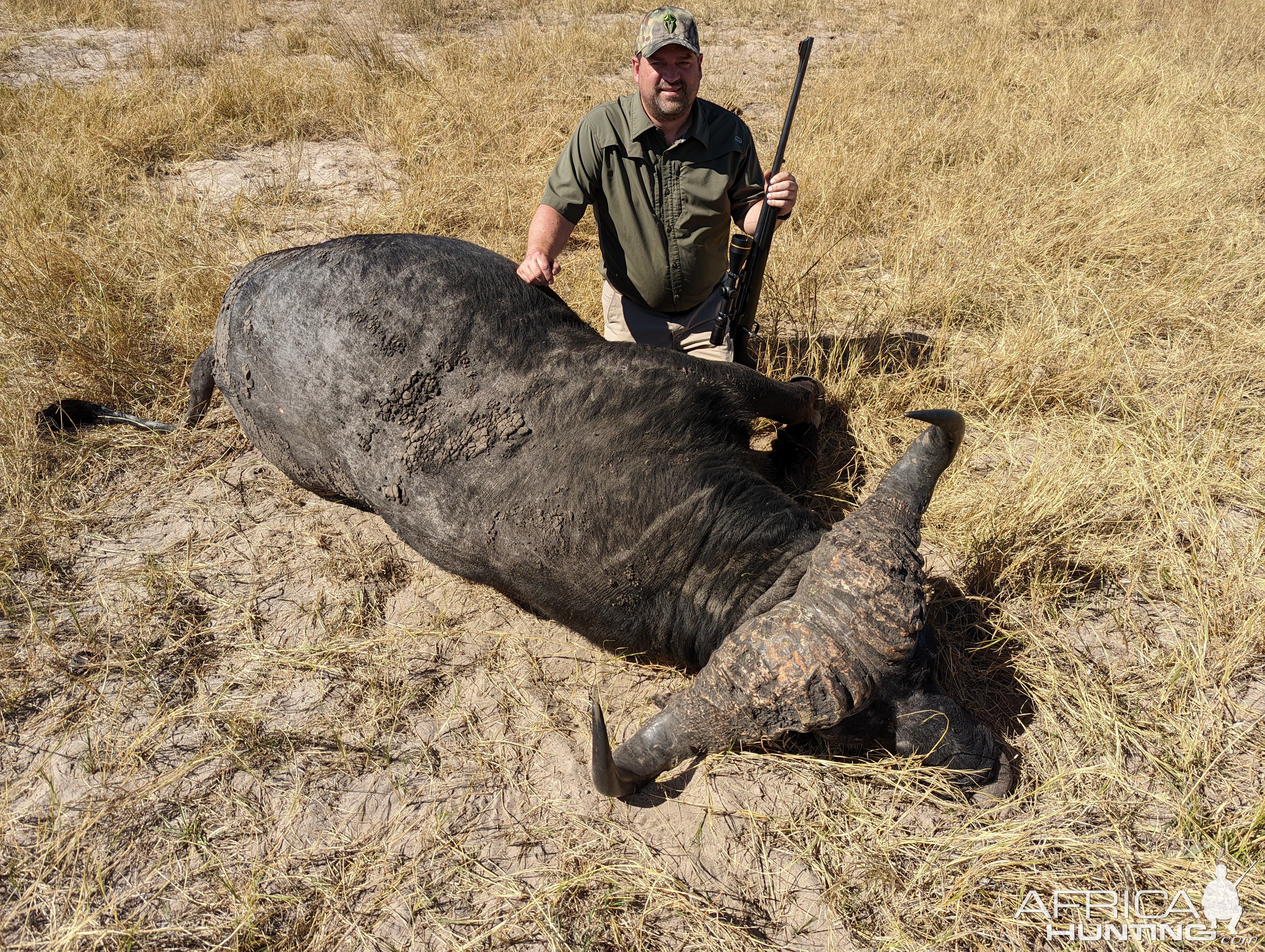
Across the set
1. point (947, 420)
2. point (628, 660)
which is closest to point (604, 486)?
point (628, 660)

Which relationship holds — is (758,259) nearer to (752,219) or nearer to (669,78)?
(752,219)

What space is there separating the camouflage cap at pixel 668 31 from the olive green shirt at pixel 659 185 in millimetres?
369

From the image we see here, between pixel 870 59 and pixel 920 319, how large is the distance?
5.69 metres

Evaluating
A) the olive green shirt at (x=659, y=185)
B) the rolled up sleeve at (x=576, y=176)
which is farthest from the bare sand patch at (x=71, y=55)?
the olive green shirt at (x=659, y=185)

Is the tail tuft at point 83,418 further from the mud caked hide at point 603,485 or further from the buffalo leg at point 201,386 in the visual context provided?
the mud caked hide at point 603,485

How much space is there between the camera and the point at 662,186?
3.99m

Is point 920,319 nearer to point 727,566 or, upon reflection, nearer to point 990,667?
point 990,667

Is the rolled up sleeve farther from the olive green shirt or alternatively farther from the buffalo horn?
the buffalo horn

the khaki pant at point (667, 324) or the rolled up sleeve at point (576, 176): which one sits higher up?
the rolled up sleeve at point (576, 176)

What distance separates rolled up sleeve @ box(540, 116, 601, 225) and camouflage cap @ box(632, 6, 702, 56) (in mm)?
532

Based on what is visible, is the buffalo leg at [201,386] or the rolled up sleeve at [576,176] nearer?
the rolled up sleeve at [576,176]

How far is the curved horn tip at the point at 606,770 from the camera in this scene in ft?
7.13

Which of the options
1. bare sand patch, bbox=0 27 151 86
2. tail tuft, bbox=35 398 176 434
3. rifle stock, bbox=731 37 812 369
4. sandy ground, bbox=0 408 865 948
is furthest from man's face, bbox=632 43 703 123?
bare sand patch, bbox=0 27 151 86

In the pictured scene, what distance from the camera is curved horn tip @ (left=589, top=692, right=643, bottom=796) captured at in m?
2.17
